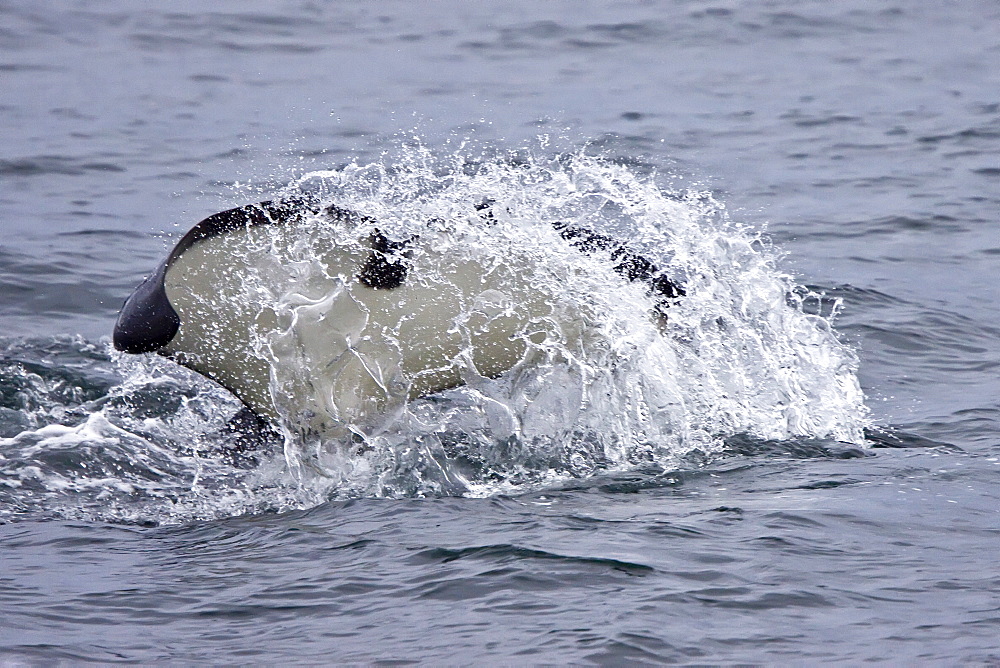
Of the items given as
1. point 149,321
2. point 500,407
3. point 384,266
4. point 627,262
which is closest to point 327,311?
point 384,266

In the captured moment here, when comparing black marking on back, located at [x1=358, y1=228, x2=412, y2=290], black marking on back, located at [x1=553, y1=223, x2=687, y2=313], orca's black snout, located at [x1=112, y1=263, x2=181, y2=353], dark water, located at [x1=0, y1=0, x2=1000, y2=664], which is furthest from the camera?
black marking on back, located at [x1=553, y1=223, x2=687, y2=313]

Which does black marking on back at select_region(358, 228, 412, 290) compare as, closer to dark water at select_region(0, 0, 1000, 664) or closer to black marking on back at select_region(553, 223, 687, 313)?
black marking on back at select_region(553, 223, 687, 313)

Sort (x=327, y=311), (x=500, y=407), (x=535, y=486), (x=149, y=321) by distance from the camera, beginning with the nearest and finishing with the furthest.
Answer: (x=535, y=486) < (x=149, y=321) < (x=327, y=311) < (x=500, y=407)

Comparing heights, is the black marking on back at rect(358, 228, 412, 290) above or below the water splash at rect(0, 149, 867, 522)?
above

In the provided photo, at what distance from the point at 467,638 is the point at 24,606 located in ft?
5.55

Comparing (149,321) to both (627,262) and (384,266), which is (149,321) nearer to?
(384,266)

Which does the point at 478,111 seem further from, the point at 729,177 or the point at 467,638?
the point at 467,638

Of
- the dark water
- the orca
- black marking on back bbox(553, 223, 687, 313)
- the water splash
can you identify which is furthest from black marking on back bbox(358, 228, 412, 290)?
the dark water

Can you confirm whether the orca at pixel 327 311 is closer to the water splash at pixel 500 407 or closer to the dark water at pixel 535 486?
the water splash at pixel 500 407

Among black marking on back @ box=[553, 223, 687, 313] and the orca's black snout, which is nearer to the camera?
the orca's black snout

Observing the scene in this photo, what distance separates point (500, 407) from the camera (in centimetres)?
699

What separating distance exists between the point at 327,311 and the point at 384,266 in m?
0.36

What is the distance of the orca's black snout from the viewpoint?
6.39m

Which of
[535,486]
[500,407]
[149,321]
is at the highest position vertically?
[149,321]
